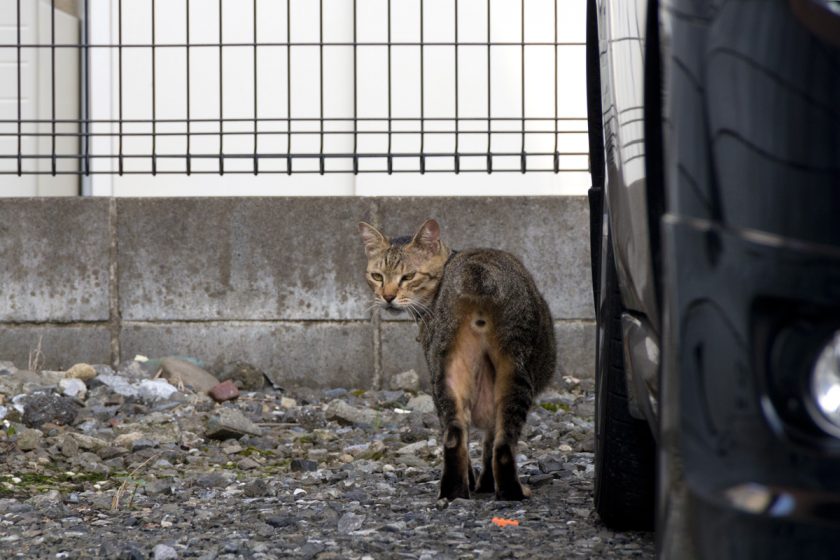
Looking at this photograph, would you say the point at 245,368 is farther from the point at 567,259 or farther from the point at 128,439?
the point at 567,259

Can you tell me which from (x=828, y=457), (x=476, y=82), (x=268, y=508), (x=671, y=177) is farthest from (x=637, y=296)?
(x=476, y=82)

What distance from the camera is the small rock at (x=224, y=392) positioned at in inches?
254

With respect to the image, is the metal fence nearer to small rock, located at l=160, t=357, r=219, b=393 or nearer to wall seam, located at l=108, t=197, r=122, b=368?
wall seam, located at l=108, t=197, r=122, b=368

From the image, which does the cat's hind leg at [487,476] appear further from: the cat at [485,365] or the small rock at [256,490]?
the small rock at [256,490]

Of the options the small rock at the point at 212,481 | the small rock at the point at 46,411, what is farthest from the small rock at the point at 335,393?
the small rock at the point at 212,481

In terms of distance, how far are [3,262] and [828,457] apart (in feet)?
20.7

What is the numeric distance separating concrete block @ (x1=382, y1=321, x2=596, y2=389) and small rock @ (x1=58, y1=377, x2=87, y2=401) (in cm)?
170

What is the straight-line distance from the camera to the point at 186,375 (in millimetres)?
6641

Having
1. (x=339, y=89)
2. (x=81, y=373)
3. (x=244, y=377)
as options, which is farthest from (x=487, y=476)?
(x=339, y=89)

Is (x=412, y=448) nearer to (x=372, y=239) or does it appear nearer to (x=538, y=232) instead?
(x=372, y=239)

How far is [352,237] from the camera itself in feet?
22.5

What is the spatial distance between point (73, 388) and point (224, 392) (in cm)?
82

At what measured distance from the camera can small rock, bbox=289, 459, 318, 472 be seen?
16.2 feet

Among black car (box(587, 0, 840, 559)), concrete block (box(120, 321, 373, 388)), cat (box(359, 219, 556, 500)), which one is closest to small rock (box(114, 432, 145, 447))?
concrete block (box(120, 321, 373, 388))
